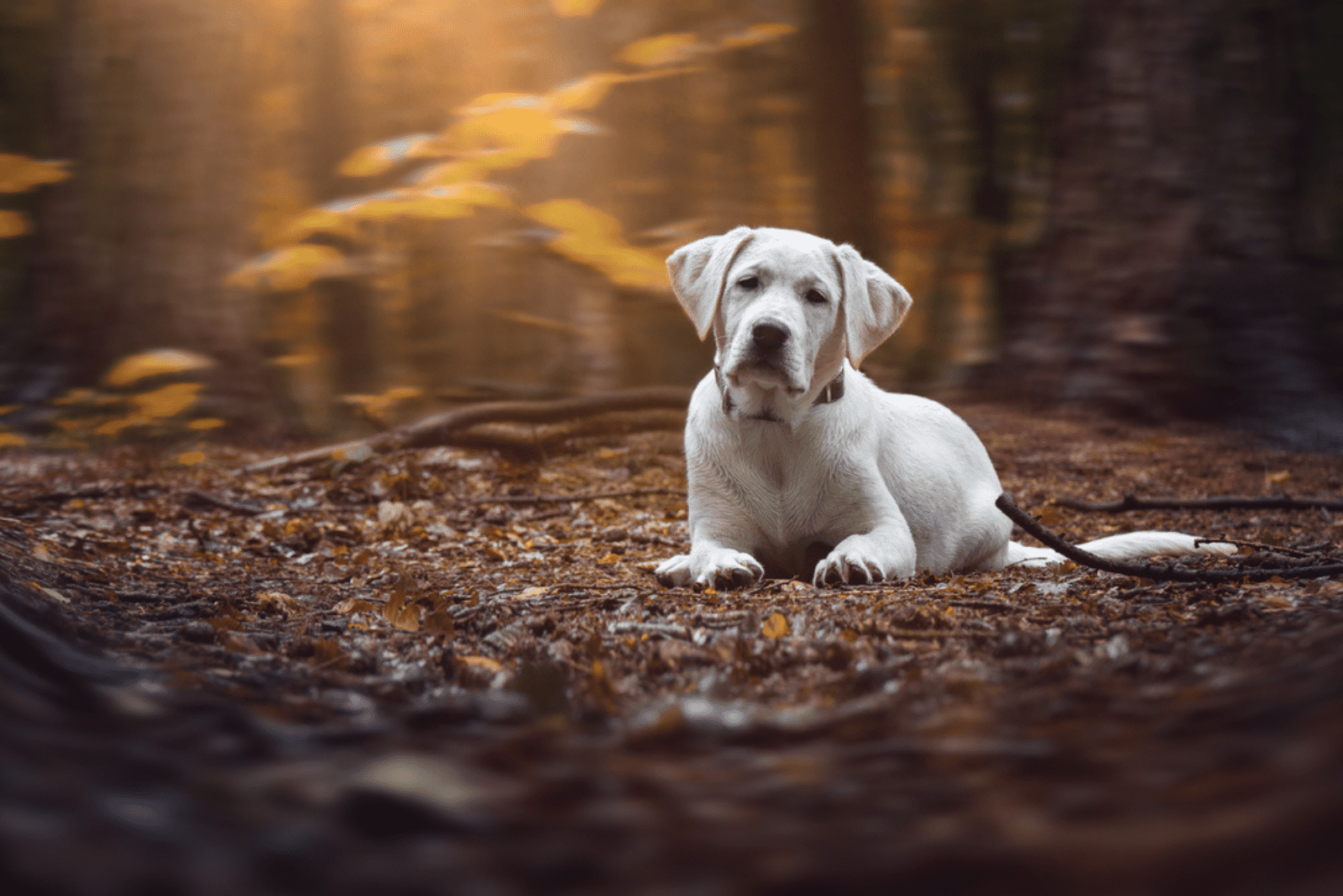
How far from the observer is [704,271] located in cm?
348

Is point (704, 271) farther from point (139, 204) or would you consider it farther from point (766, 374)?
point (139, 204)

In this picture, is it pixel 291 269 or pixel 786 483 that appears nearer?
pixel 786 483

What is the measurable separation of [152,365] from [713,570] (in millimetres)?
6273

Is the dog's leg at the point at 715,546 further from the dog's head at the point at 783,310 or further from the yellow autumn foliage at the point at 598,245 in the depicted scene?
the yellow autumn foliage at the point at 598,245

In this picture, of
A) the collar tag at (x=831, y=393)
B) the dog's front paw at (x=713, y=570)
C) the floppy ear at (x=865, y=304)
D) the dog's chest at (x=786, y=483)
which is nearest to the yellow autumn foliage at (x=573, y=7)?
the floppy ear at (x=865, y=304)

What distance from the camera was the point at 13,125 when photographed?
24.1ft

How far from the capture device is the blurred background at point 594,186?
7008 mm

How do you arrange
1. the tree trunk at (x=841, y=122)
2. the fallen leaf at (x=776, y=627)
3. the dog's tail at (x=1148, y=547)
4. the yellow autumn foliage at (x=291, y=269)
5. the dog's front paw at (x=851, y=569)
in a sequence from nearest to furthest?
the fallen leaf at (x=776, y=627) < the dog's front paw at (x=851, y=569) < the dog's tail at (x=1148, y=547) < the yellow autumn foliage at (x=291, y=269) < the tree trunk at (x=841, y=122)

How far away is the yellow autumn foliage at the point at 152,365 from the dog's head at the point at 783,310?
220 inches

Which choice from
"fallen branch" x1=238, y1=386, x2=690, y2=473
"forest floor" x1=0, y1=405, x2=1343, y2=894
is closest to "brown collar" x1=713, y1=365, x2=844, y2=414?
"forest floor" x1=0, y1=405, x2=1343, y2=894

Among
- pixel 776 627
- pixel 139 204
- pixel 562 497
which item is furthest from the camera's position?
pixel 139 204

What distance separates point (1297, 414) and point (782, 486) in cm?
553

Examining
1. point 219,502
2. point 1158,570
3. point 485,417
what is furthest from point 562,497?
point 1158,570

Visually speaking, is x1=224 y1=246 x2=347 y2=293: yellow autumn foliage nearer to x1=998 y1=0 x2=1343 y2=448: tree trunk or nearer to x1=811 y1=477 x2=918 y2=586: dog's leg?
x1=811 y1=477 x2=918 y2=586: dog's leg
